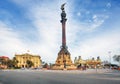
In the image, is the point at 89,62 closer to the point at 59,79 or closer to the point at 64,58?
the point at 64,58

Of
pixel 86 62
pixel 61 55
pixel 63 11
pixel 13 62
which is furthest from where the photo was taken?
pixel 86 62

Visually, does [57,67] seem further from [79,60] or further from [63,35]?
[79,60]

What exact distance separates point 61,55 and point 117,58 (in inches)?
3427

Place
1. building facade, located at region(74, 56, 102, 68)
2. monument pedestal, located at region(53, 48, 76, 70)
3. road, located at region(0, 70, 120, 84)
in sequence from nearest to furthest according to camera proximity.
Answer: road, located at region(0, 70, 120, 84)
monument pedestal, located at region(53, 48, 76, 70)
building facade, located at region(74, 56, 102, 68)

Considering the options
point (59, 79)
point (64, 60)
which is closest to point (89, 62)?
point (64, 60)

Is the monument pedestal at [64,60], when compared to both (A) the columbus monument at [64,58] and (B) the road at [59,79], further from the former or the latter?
(B) the road at [59,79]

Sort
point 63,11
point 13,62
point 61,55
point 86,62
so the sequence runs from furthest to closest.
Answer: point 86,62, point 13,62, point 63,11, point 61,55

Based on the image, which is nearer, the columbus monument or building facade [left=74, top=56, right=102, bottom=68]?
the columbus monument

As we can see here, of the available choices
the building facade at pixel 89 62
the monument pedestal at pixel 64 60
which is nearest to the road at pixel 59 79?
the monument pedestal at pixel 64 60

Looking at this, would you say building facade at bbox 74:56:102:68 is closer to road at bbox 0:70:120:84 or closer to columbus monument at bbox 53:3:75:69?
columbus monument at bbox 53:3:75:69

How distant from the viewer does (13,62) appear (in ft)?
557

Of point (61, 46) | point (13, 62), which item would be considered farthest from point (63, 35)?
point (13, 62)

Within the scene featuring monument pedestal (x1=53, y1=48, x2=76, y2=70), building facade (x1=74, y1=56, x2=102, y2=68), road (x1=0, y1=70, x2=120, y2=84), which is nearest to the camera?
road (x1=0, y1=70, x2=120, y2=84)

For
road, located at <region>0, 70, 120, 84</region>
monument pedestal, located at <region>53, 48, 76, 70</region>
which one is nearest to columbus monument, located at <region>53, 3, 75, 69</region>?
monument pedestal, located at <region>53, 48, 76, 70</region>
